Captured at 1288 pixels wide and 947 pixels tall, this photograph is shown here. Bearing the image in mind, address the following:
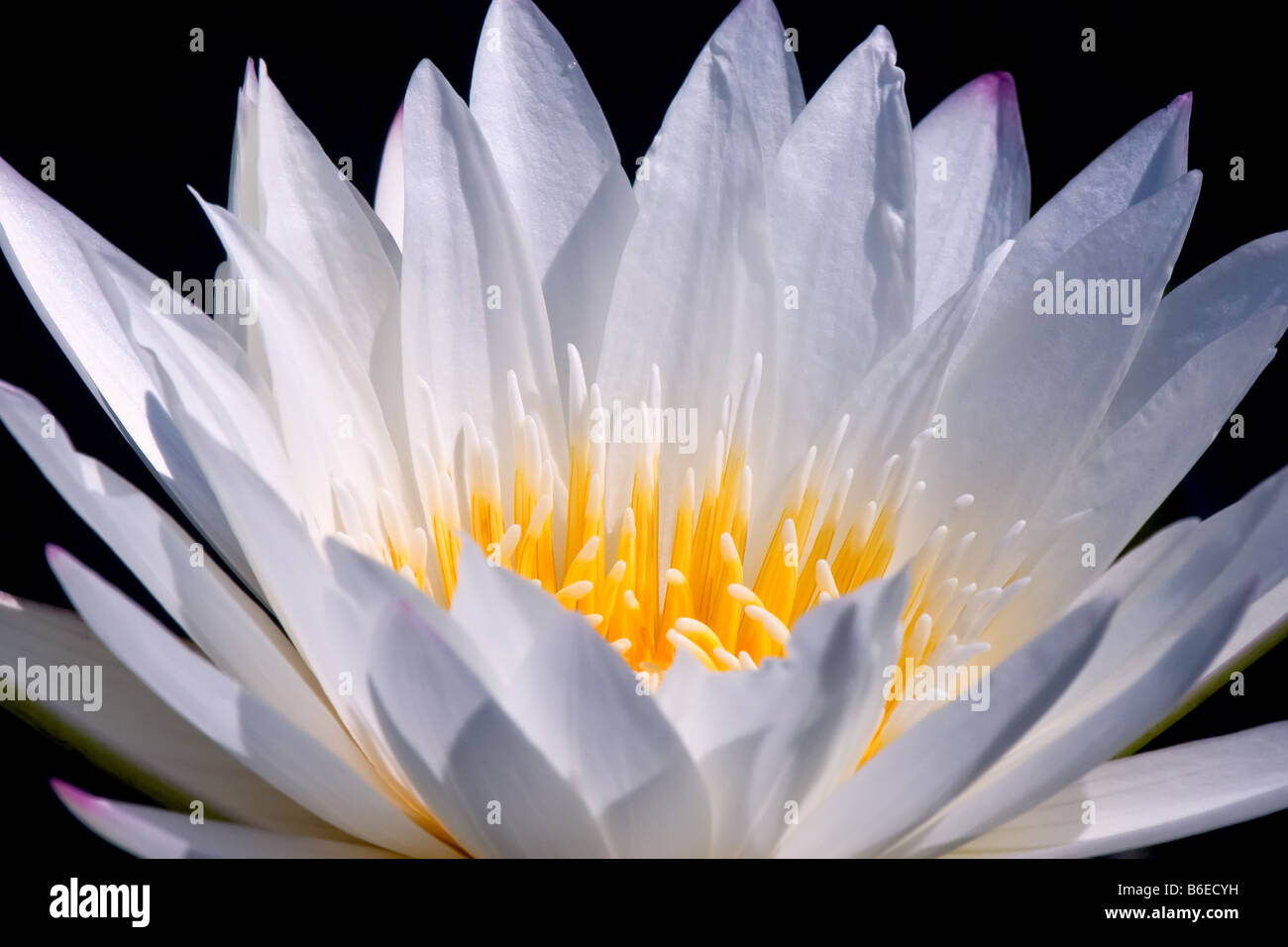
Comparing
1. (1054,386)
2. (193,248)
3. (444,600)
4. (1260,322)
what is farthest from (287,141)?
(1260,322)

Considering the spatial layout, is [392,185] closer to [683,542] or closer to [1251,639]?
[683,542]

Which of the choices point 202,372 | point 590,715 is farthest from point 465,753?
point 202,372

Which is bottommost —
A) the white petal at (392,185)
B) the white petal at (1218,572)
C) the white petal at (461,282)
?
the white petal at (1218,572)

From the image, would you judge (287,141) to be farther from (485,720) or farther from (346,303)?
(485,720)

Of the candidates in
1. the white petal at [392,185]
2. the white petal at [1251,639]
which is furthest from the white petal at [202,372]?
the white petal at [1251,639]

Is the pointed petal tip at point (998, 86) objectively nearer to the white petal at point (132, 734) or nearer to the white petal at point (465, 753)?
the white petal at point (465, 753)

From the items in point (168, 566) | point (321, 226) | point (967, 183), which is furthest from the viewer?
point (967, 183)
